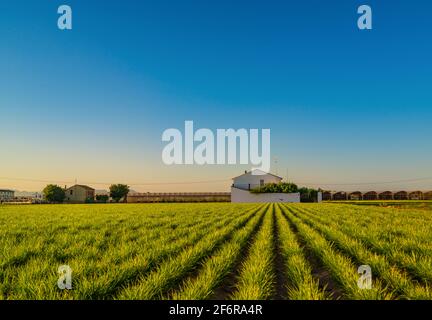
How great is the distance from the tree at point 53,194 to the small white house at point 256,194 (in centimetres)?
5031

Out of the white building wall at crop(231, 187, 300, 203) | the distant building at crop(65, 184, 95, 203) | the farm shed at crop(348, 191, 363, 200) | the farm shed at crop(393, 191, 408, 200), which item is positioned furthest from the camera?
the distant building at crop(65, 184, 95, 203)

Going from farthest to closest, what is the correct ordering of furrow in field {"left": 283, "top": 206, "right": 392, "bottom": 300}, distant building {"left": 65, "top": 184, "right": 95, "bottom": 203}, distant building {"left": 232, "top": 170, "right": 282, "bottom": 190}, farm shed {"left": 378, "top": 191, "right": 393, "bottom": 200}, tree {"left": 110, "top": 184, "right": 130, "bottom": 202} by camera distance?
distant building {"left": 65, "top": 184, "right": 95, "bottom": 203}
farm shed {"left": 378, "top": 191, "right": 393, "bottom": 200}
tree {"left": 110, "top": 184, "right": 130, "bottom": 202}
distant building {"left": 232, "top": 170, "right": 282, "bottom": 190}
furrow in field {"left": 283, "top": 206, "right": 392, "bottom": 300}

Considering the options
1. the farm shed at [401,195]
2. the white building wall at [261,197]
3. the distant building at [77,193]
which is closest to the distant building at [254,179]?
the white building wall at [261,197]

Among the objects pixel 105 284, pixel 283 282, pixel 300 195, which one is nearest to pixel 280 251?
A: pixel 283 282

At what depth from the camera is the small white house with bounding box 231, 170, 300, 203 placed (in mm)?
55281

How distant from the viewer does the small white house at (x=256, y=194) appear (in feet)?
181

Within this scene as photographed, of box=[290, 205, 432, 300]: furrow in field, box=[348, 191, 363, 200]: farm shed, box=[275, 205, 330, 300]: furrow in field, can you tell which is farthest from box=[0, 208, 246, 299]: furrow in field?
box=[348, 191, 363, 200]: farm shed

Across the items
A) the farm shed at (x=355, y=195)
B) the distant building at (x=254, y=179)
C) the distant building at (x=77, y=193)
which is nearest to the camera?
the distant building at (x=254, y=179)

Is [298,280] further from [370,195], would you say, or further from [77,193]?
[77,193]

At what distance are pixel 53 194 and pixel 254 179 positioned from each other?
55204mm

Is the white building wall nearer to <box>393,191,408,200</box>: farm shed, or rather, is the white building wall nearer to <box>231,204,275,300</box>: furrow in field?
<box>393,191,408,200</box>: farm shed

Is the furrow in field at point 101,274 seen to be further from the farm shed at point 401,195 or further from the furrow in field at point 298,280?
the farm shed at point 401,195

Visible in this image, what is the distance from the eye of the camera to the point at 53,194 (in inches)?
3287

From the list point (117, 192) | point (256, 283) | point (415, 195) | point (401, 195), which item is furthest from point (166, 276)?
point (401, 195)
